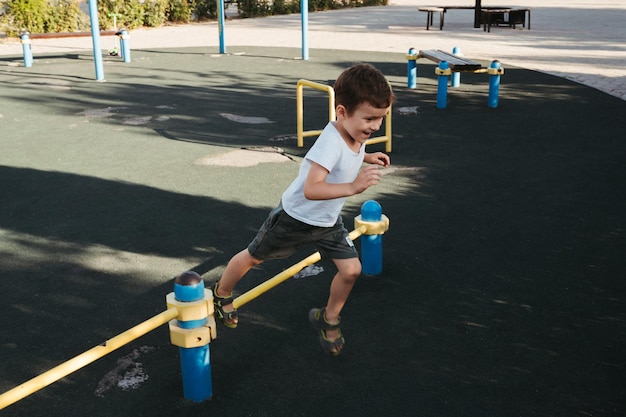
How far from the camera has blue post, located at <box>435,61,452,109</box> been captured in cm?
1003

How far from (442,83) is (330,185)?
24.0 ft

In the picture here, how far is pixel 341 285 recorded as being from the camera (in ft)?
12.2

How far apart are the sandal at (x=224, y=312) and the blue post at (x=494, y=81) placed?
720cm

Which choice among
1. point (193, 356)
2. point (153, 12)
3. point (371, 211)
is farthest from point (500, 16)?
point (193, 356)

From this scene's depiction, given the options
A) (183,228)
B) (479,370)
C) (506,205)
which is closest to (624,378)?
(479,370)

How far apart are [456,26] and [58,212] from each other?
64.2ft

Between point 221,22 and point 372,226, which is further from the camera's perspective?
point 221,22

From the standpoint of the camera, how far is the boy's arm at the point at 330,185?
325 cm

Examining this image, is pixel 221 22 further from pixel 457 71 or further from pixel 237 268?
pixel 237 268

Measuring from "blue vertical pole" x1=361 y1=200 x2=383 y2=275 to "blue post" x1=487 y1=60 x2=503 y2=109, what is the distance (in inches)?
241

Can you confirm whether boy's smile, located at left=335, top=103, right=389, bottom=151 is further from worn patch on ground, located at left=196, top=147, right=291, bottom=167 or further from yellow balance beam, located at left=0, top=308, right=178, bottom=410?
worn patch on ground, located at left=196, top=147, right=291, bottom=167

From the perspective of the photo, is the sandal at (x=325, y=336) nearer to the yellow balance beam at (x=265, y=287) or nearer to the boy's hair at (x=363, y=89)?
the yellow balance beam at (x=265, y=287)

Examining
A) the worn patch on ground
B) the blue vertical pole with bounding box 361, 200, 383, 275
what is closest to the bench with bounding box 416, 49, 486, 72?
the worn patch on ground

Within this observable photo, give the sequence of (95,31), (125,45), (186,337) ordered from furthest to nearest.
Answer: (125,45) → (95,31) → (186,337)
